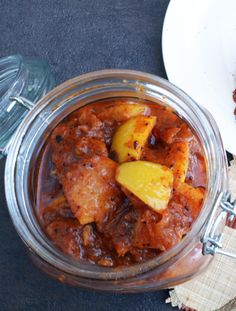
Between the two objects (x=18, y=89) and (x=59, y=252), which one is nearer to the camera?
(x=59, y=252)

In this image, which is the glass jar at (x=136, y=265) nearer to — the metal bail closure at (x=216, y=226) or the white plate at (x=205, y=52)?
the metal bail closure at (x=216, y=226)

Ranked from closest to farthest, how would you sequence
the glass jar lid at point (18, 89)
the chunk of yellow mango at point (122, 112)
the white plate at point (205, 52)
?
the chunk of yellow mango at point (122, 112) → the glass jar lid at point (18, 89) → the white plate at point (205, 52)

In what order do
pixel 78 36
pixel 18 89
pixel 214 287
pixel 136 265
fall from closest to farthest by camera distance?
pixel 136 265, pixel 18 89, pixel 214 287, pixel 78 36

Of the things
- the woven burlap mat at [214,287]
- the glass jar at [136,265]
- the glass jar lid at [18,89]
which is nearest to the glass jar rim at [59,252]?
the glass jar at [136,265]

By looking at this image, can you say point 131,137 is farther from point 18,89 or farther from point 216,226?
point 18,89

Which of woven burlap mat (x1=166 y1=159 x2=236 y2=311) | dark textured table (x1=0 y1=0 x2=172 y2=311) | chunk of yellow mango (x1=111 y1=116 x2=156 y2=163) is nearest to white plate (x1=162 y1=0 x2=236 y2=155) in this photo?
dark textured table (x1=0 y1=0 x2=172 y2=311)

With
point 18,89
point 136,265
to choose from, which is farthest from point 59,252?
point 18,89
